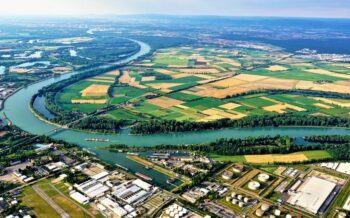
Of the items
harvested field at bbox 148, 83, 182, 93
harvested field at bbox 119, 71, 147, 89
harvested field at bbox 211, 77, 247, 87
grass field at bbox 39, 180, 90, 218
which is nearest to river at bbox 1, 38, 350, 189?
grass field at bbox 39, 180, 90, 218

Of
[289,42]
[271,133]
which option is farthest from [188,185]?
[289,42]

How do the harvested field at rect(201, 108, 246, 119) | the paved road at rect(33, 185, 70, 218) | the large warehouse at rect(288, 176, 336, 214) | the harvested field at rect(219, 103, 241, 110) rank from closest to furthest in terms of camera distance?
the paved road at rect(33, 185, 70, 218), the large warehouse at rect(288, 176, 336, 214), the harvested field at rect(201, 108, 246, 119), the harvested field at rect(219, 103, 241, 110)

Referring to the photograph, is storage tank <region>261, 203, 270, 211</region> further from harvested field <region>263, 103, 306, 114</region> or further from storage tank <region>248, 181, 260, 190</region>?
harvested field <region>263, 103, 306, 114</region>

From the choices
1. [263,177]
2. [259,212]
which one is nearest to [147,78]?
[263,177]

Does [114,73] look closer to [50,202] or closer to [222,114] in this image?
[222,114]

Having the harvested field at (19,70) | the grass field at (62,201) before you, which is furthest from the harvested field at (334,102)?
the harvested field at (19,70)

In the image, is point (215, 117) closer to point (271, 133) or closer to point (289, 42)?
point (271, 133)
